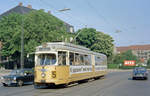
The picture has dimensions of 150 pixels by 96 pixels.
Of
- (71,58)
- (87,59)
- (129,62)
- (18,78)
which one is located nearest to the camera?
(71,58)

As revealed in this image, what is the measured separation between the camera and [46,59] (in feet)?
54.8

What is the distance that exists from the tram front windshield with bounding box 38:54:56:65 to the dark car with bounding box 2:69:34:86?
143 inches

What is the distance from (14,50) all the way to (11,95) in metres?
29.8

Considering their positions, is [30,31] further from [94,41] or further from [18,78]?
[94,41]

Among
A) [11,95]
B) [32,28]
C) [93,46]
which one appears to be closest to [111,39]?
[93,46]

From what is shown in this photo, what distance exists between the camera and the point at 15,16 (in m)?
45.4

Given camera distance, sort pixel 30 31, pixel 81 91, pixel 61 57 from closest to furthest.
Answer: pixel 81 91 → pixel 61 57 → pixel 30 31

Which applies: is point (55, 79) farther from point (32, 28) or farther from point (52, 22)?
point (52, 22)

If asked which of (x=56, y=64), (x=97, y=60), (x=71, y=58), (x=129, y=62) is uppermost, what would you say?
(x=71, y=58)

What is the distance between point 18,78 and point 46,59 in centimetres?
406

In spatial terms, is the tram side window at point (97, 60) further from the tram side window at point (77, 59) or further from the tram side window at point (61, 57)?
the tram side window at point (61, 57)

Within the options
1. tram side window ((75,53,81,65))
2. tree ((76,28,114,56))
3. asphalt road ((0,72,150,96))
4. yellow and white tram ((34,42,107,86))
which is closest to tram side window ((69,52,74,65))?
yellow and white tram ((34,42,107,86))

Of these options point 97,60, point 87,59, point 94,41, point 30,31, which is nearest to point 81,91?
point 87,59

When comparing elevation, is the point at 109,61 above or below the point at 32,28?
below
